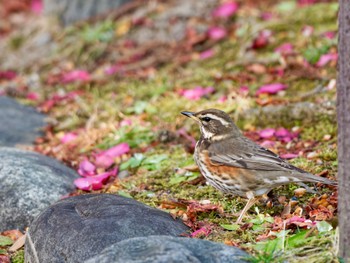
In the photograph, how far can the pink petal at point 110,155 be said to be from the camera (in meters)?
8.95

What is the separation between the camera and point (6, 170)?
789cm

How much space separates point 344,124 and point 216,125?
2.79 meters

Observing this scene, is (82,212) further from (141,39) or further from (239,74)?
(141,39)

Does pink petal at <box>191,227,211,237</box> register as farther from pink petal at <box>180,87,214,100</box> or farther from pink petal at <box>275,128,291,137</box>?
pink petal at <box>180,87,214,100</box>

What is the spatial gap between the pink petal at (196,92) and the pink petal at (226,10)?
12.3ft

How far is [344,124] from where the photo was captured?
4906mm

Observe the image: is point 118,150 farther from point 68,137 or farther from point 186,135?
point 68,137

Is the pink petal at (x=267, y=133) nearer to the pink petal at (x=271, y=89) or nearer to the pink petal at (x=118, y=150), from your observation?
the pink petal at (x=271, y=89)

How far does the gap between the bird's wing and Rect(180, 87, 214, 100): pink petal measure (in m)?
3.41

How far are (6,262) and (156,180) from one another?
2.02m

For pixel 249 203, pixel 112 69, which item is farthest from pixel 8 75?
pixel 249 203

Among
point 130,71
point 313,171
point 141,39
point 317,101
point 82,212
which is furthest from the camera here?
point 141,39

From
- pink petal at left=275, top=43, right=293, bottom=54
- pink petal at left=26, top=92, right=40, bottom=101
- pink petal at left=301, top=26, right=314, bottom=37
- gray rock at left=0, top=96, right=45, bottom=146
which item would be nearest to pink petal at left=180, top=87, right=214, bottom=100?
pink petal at left=275, top=43, right=293, bottom=54

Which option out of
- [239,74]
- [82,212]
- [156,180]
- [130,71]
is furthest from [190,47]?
[82,212]
